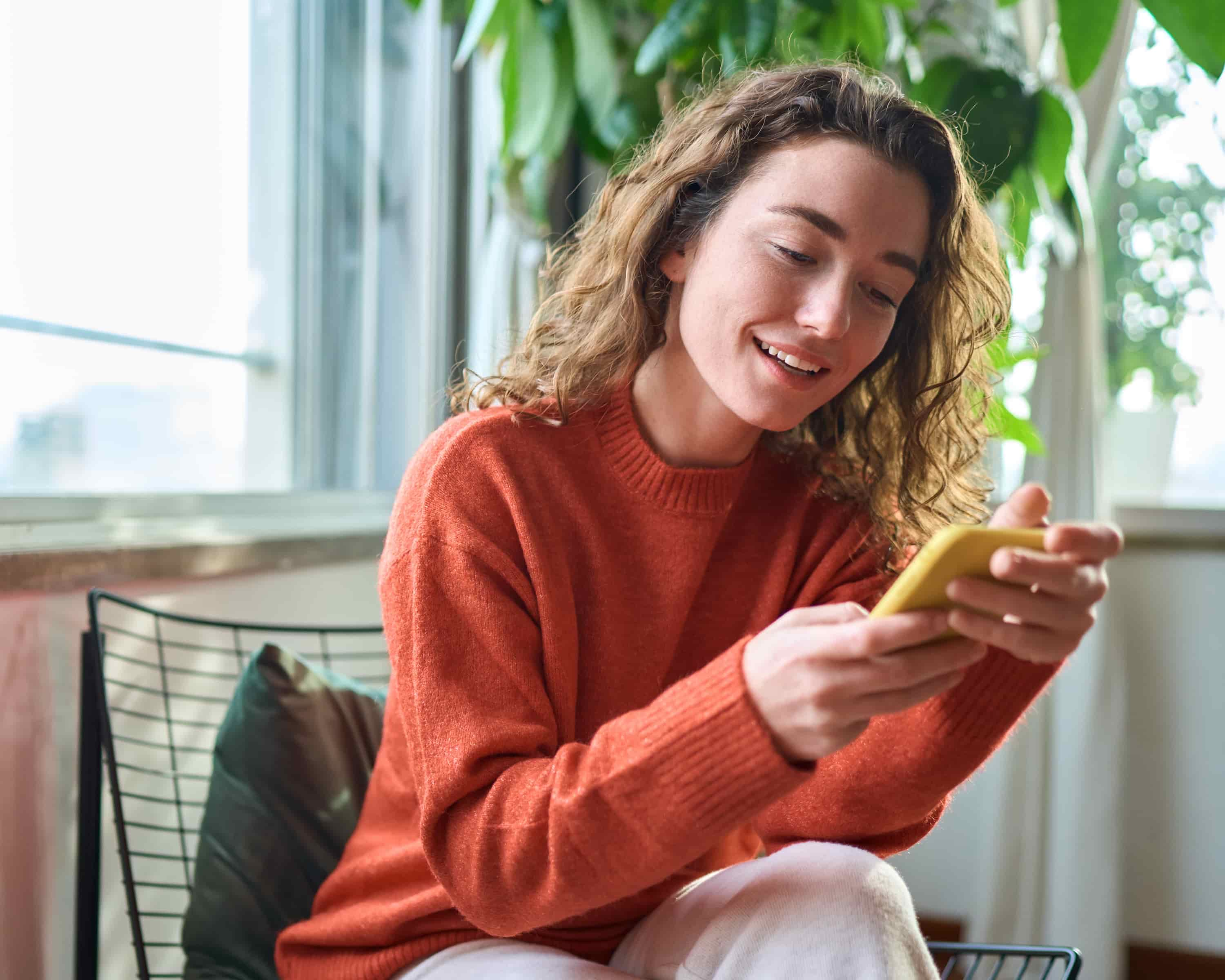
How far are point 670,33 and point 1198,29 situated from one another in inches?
27.2

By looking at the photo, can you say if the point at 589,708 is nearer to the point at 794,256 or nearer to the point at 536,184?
the point at 794,256

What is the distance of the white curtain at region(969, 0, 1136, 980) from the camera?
2100 millimetres

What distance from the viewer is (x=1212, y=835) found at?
2.22m

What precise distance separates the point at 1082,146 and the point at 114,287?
1751 mm

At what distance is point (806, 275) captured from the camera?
892 millimetres

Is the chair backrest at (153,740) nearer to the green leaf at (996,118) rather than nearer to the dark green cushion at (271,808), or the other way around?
the dark green cushion at (271,808)

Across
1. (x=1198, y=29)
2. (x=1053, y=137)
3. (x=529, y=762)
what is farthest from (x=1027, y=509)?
(x=1053, y=137)

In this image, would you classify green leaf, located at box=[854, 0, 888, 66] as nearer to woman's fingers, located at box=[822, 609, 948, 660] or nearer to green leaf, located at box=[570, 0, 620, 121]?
green leaf, located at box=[570, 0, 620, 121]

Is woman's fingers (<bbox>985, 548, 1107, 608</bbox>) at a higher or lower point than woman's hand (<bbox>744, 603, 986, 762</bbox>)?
higher

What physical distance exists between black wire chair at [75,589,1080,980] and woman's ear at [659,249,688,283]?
569mm

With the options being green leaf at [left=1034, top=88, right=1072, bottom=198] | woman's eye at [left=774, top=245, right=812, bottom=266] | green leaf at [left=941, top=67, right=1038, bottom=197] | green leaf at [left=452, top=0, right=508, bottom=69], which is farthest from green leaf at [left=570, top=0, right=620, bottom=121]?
woman's eye at [left=774, top=245, right=812, bottom=266]

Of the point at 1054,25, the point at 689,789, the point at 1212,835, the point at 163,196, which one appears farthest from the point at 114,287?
the point at 1212,835

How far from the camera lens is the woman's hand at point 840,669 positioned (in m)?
0.64

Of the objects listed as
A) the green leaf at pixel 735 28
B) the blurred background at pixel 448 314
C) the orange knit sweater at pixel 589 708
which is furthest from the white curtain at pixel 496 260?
the orange knit sweater at pixel 589 708
